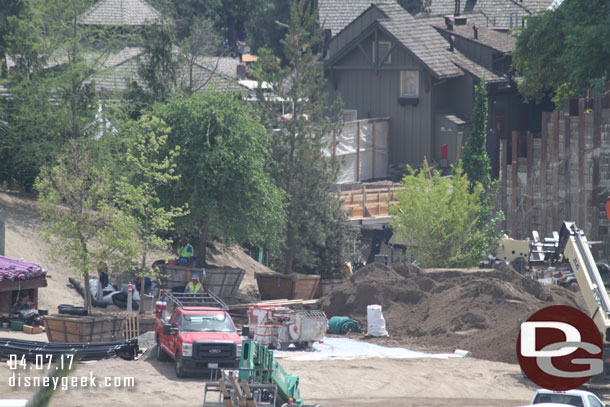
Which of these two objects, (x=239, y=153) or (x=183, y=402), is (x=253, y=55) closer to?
(x=239, y=153)

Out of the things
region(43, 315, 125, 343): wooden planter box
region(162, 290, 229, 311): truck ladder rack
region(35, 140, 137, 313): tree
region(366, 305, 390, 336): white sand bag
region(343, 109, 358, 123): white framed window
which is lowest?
region(366, 305, 390, 336): white sand bag

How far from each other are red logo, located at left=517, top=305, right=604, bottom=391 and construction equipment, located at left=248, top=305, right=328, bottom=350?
23.0 ft

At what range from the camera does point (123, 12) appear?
7306cm

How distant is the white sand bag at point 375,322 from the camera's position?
30469mm

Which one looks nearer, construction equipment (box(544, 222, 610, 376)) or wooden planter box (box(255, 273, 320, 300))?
construction equipment (box(544, 222, 610, 376))

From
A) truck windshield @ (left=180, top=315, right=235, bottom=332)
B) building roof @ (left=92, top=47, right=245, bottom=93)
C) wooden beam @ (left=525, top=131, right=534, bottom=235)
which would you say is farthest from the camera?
wooden beam @ (left=525, top=131, right=534, bottom=235)

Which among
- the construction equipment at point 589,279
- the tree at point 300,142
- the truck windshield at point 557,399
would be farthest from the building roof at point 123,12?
the truck windshield at point 557,399

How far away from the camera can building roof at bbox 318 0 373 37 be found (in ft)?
253

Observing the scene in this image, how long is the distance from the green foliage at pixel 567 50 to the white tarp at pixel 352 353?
75.0 ft

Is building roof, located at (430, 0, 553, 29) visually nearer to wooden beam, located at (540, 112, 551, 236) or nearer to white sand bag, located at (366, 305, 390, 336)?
wooden beam, located at (540, 112, 551, 236)

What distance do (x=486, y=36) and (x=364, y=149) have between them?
13.0 meters

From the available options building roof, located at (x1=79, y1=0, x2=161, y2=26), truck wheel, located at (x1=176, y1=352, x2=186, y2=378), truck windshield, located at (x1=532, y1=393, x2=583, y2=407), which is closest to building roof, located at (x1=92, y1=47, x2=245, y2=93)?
building roof, located at (x1=79, y1=0, x2=161, y2=26)

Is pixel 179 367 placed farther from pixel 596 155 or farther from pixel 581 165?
pixel 581 165

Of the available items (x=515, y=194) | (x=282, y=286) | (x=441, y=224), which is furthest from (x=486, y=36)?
(x=282, y=286)
